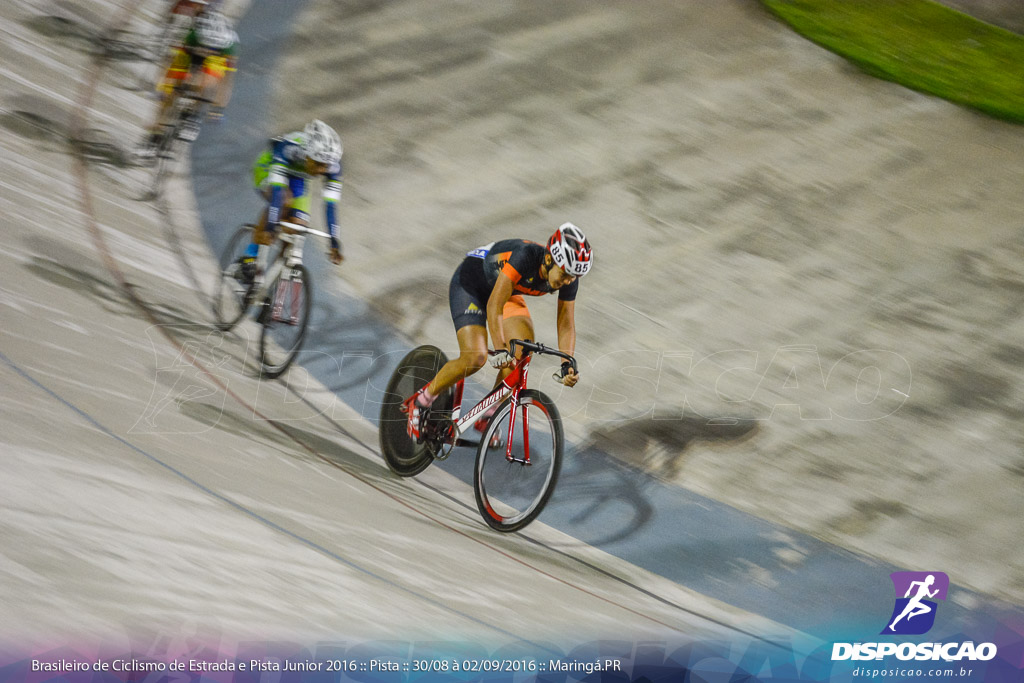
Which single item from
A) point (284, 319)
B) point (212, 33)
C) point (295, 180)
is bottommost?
point (284, 319)

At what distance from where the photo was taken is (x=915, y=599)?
4570 millimetres

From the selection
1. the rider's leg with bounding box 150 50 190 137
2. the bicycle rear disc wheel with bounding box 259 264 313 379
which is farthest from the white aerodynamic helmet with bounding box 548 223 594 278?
the rider's leg with bounding box 150 50 190 137

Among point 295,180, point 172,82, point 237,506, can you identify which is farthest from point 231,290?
point 172,82

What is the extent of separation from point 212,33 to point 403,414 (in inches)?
137

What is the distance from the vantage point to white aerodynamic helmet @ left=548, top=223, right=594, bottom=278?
408 cm

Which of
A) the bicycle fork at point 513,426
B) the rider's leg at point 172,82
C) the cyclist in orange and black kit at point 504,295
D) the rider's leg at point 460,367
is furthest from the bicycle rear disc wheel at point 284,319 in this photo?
the rider's leg at point 172,82

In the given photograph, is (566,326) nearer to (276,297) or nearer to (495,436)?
(495,436)

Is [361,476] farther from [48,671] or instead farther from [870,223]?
[870,223]

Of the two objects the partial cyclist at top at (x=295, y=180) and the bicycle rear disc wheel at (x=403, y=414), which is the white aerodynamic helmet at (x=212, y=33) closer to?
the partial cyclist at top at (x=295, y=180)

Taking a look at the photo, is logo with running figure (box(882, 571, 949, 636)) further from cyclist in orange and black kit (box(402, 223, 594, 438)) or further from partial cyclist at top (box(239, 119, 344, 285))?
partial cyclist at top (box(239, 119, 344, 285))

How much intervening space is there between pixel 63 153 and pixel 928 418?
20.4 ft

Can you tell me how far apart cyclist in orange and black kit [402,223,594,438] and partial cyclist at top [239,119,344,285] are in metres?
0.83

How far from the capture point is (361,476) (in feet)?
15.8

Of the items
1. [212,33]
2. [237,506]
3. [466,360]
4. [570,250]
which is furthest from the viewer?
[212,33]
